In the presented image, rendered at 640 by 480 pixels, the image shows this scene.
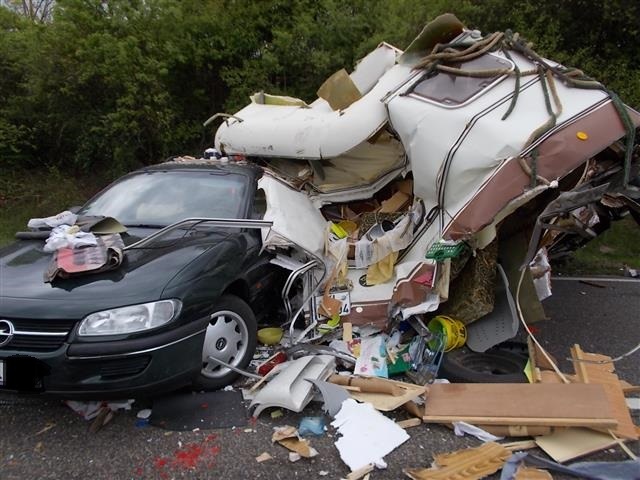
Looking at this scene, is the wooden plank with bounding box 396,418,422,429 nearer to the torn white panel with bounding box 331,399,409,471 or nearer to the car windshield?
the torn white panel with bounding box 331,399,409,471

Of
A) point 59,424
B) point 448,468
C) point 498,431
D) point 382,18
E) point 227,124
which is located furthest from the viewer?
point 382,18

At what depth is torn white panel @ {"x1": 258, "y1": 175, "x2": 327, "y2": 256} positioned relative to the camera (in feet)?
12.8

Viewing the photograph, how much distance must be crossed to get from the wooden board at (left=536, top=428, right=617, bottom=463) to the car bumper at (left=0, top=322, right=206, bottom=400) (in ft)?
6.92

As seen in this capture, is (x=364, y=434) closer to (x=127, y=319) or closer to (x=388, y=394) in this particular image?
(x=388, y=394)

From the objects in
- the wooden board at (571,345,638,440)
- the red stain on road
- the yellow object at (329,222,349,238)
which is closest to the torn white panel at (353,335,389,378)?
the yellow object at (329,222,349,238)

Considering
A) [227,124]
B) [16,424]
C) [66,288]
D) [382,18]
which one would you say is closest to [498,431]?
[66,288]

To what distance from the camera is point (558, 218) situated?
138 inches

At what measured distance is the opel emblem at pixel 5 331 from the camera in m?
2.76

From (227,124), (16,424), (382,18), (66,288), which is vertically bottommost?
Result: (16,424)

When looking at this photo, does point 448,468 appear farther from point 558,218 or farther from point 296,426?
point 558,218

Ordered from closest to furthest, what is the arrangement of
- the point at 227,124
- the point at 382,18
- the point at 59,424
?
the point at 59,424 → the point at 227,124 → the point at 382,18

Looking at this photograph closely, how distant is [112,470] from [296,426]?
3.26ft

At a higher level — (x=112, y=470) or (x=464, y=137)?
(x=464, y=137)

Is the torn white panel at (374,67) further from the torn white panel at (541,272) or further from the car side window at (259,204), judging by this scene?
the torn white panel at (541,272)
